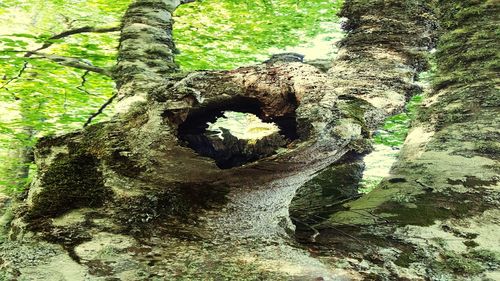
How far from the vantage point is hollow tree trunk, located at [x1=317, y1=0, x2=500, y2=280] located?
1.27m

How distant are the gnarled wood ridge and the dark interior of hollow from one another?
0.03ft

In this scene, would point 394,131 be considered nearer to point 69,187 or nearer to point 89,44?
point 89,44

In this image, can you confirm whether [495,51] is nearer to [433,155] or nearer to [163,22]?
[433,155]

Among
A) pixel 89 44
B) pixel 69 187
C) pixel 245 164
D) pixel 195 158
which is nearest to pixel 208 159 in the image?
pixel 195 158

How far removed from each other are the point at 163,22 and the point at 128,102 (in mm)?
1610

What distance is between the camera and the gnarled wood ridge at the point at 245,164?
1.30 meters

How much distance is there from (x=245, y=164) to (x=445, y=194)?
829mm

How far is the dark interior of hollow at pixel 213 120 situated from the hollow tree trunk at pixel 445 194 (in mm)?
602

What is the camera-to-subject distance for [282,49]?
9148 millimetres

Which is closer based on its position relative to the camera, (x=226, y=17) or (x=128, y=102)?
(x=128, y=102)

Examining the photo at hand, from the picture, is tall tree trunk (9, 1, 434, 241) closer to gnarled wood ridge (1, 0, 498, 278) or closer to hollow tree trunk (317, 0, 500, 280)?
gnarled wood ridge (1, 0, 498, 278)

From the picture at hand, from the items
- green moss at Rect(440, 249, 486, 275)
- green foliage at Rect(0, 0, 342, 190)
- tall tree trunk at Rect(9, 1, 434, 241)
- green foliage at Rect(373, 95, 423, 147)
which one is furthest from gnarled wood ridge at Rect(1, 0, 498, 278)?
green foliage at Rect(373, 95, 423, 147)

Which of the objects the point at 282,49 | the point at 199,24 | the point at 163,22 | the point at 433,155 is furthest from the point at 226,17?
the point at 433,155

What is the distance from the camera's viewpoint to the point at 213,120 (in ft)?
6.92
